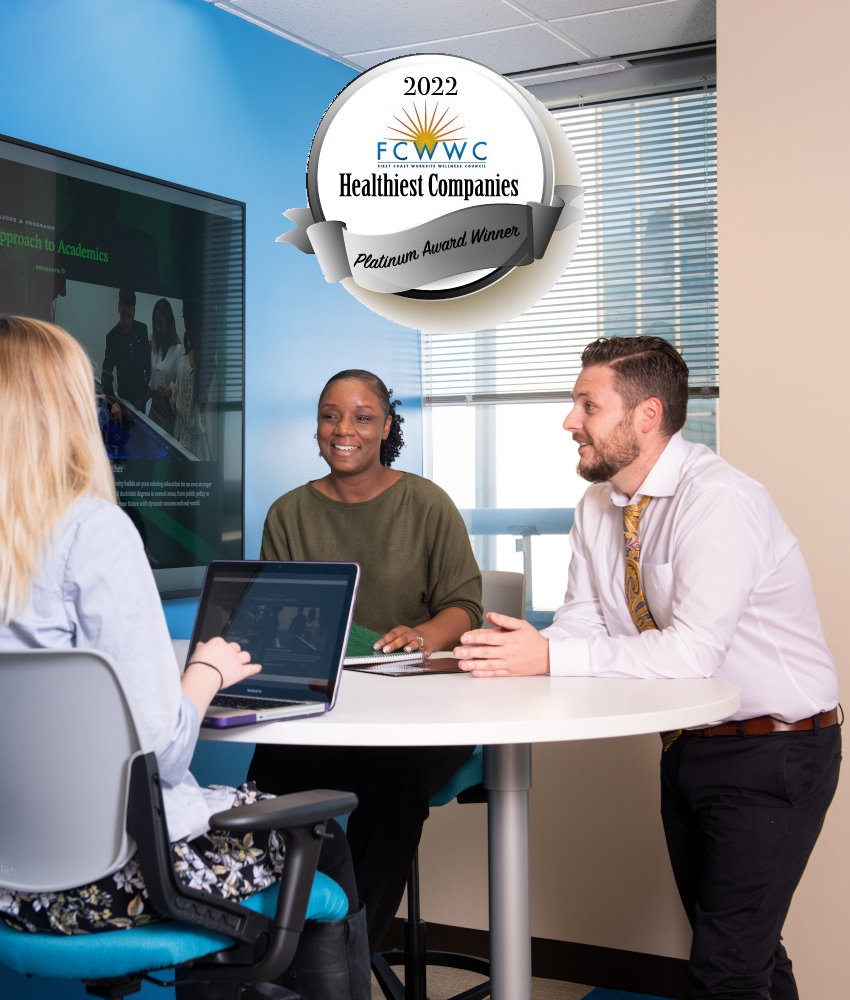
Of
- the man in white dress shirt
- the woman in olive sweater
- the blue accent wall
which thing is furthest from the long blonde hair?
the blue accent wall

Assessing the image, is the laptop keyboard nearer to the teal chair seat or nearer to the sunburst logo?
the teal chair seat

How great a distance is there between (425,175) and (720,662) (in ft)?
7.41

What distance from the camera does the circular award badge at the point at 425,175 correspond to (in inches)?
147

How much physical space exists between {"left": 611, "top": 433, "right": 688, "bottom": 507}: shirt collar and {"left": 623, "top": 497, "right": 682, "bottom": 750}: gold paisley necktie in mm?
38

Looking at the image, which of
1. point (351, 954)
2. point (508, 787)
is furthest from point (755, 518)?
point (351, 954)

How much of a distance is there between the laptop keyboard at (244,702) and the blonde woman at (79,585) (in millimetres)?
245

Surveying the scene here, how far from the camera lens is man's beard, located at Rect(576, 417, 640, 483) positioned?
2330 mm

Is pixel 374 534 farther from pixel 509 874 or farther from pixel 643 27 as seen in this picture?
pixel 643 27

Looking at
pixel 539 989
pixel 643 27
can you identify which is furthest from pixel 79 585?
pixel 643 27

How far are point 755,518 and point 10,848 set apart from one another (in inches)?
54.5

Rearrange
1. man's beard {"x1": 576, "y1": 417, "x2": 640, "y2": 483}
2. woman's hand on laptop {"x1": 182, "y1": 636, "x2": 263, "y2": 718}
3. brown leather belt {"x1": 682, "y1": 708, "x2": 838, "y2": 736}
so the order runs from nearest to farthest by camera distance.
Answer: woman's hand on laptop {"x1": 182, "y1": 636, "x2": 263, "y2": 718} < brown leather belt {"x1": 682, "y1": 708, "x2": 838, "y2": 736} < man's beard {"x1": 576, "y1": 417, "x2": 640, "y2": 483}

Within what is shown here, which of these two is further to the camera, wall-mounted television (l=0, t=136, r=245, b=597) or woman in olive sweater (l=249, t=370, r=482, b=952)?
woman in olive sweater (l=249, t=370, r=482, b=952)

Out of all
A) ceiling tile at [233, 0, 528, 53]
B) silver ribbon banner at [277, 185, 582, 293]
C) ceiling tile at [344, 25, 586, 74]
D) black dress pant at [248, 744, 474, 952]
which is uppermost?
ceiling tile at [344, 25, 586, 74]

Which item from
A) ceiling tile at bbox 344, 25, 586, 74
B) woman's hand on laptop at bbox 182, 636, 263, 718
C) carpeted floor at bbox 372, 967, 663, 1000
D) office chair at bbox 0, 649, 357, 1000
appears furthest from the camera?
ceiling tile at bbox 344, 25, 586, 74
